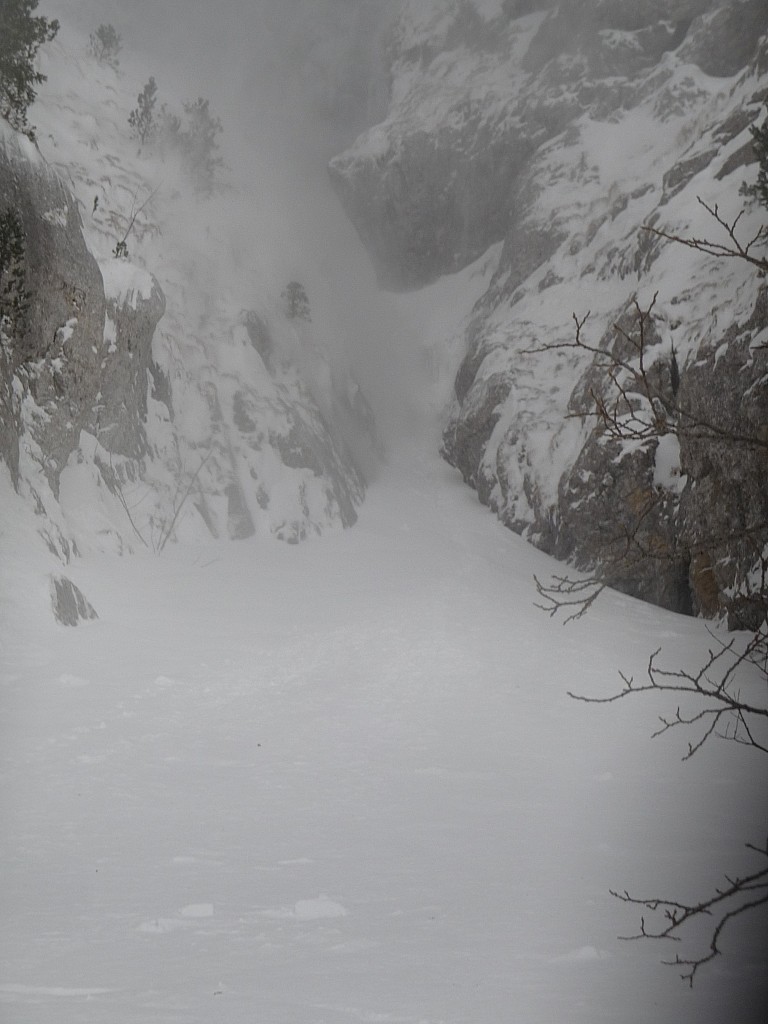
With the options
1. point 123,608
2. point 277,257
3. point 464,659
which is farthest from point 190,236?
point 464,659

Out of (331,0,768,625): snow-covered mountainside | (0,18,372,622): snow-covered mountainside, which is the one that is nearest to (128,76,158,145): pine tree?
(0,18,372,622): snow-covered mountainside

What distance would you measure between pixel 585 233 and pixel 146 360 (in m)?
20.5

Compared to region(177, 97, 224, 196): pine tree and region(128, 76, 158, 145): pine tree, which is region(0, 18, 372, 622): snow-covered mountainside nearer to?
region(128, 76, 158, 145): pine tree

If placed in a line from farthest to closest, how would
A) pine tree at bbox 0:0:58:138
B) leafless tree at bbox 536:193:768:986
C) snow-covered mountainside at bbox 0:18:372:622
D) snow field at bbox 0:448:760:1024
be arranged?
pine tree at bbox 0:0:58:138
snow-covered mountainside at bbox 0:18:372:622
snow field at bbox 0:448:760:1024
leafless tree at bbox 536:193:768:986

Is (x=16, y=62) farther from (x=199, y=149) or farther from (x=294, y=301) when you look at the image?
(x=199, y=149)

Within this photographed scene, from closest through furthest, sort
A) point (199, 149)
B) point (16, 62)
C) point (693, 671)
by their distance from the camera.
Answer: point (693, 671), point (16, 62), point (199, 149)

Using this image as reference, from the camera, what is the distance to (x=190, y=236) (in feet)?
88.1

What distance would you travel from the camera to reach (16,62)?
1505 cm

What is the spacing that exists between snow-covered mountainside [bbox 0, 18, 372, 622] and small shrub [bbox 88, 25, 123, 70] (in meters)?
0.64

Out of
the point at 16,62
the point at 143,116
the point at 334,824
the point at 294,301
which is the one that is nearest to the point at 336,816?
the point at 334,824

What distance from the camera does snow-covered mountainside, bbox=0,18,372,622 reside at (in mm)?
14125

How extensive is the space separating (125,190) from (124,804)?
2375cm

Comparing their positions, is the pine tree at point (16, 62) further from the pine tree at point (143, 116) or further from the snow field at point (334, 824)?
the pine tree at point (143, 116)

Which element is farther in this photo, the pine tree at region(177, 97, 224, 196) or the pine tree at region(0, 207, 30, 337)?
the pine tree at region(177, 97, 224, 196)
